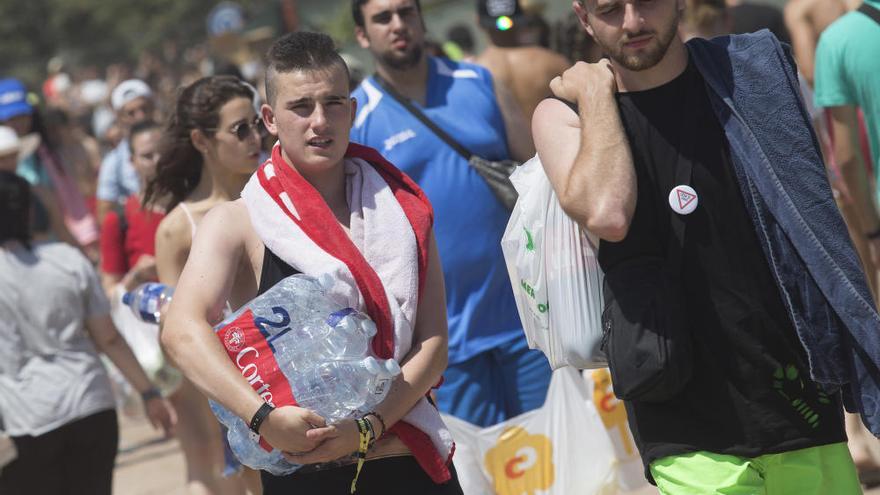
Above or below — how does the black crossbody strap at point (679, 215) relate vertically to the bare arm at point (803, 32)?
above

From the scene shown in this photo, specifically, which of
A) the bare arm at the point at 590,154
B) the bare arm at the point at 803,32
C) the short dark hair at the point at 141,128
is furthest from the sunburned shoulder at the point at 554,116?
the short dark hair at the point at 141,128

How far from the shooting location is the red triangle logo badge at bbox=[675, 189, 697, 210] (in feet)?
11.5

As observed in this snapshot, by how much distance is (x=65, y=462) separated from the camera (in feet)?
20.1

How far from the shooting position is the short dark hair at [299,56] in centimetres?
388

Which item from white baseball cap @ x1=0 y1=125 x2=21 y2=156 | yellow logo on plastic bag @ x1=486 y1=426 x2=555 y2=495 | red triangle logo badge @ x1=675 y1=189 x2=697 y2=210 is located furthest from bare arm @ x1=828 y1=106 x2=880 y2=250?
white baseball cap @ x1=0 y1=125 x2=21 y2=156

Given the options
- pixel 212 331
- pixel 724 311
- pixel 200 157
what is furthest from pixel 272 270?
pixel 200 157

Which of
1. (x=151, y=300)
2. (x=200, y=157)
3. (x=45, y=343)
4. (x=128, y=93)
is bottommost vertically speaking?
(x=128, y=93)

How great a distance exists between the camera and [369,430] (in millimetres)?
3637

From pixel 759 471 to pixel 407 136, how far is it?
255 centimetres

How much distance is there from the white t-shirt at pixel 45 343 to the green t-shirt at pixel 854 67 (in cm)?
335

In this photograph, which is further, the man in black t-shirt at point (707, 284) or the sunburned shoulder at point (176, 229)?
the sunburned shoulder at point (176, 229)

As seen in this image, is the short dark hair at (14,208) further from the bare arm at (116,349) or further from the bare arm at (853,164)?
the bare arm at (853,164)

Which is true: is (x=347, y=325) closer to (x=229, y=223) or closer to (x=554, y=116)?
(x=229, y=223)

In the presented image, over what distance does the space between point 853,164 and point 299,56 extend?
3234mm
